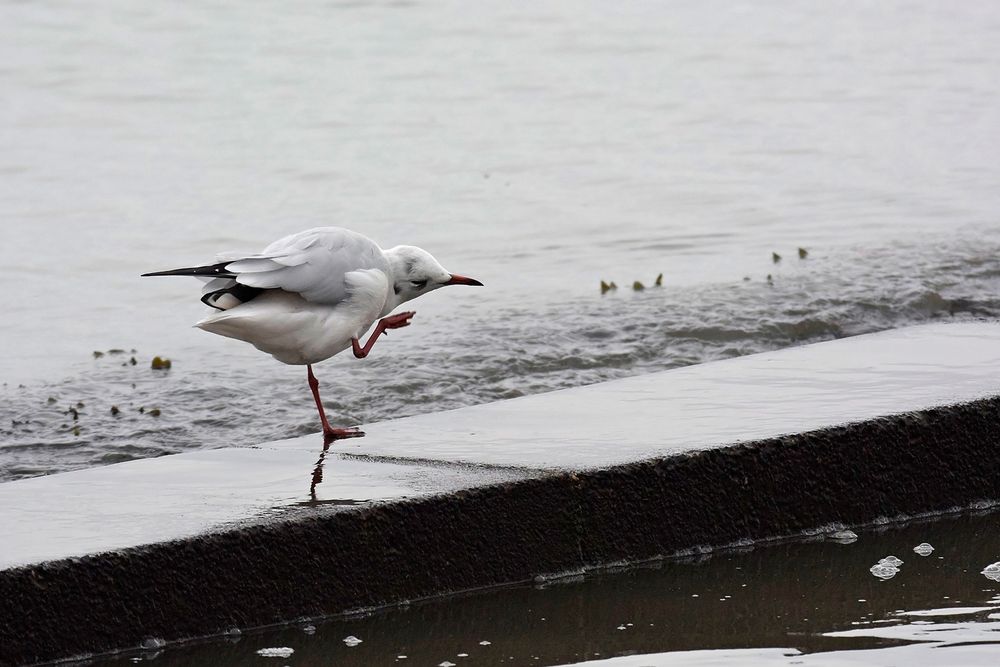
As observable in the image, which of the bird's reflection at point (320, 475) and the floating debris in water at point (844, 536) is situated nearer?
the bird's reflection at point (320, 475)

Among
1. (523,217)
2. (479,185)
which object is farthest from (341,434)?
(479,185)

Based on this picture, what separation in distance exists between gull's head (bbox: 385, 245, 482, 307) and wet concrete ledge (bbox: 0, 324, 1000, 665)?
1.49 feet

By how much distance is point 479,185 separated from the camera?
12.7m

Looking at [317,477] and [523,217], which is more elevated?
[317,477]

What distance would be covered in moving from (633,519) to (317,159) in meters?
9.79

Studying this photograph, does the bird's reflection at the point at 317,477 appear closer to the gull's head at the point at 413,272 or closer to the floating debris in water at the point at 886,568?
the gull's head at the point at 413,272

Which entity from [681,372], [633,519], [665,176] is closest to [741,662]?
[633,519]

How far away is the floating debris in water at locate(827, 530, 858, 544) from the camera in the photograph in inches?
177

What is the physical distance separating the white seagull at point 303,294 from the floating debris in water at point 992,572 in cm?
193

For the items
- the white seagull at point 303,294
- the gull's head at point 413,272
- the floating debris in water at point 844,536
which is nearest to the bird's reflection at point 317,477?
the white seagull at point 303,294

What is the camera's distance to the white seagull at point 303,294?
474cm

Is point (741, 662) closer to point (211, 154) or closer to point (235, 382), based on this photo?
point (235, 382)

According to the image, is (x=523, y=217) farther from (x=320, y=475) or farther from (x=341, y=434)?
(x=320, y=475)

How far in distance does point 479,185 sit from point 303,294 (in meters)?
7.92
